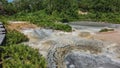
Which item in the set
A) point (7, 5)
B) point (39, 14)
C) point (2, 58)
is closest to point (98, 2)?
point (39, 14)

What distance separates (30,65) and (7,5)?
26267mm

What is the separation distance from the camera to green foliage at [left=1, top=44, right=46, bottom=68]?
58.6ft

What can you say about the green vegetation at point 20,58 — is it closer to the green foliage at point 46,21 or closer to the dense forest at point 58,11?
the green foliage at point 46,21

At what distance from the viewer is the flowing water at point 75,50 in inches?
763

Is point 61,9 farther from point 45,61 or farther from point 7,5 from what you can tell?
point 45,61

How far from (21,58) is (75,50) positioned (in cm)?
490

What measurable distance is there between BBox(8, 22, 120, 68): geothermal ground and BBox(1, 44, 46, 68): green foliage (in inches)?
33.2

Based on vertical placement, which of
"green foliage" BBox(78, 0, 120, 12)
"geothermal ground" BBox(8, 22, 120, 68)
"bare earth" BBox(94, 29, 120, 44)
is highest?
"geothermal ground" BBox(8, 22, 120, 68)

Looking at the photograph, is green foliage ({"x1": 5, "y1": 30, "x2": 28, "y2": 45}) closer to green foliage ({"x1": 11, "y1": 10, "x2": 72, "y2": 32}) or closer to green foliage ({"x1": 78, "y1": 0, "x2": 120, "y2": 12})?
green foliage ({"x1": 11, "y1": 10, "x2": 72, "y2": 32})

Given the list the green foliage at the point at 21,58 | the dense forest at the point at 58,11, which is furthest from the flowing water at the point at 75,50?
the dense forest at the point at 58,11

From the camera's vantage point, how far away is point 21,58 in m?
19.4

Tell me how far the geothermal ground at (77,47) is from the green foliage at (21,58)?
84cm

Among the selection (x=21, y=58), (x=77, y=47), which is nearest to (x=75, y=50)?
(x=77, y=47)

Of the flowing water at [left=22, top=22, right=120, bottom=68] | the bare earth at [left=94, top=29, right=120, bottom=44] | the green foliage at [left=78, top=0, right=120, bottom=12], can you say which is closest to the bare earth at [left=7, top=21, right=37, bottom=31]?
the flowing water at [left=22, top=22, right=120, bottom=68]
